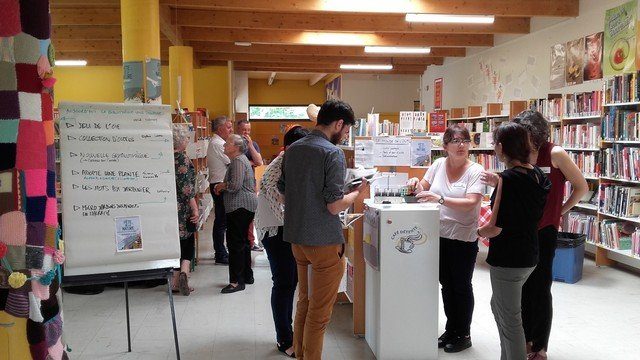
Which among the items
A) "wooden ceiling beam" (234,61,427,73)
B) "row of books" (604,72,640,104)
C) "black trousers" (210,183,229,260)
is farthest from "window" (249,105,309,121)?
"row of books" (604,72,640,104)

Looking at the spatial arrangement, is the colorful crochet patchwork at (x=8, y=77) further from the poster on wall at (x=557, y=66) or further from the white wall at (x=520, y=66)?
the poster on wall at (x=557, y=66)

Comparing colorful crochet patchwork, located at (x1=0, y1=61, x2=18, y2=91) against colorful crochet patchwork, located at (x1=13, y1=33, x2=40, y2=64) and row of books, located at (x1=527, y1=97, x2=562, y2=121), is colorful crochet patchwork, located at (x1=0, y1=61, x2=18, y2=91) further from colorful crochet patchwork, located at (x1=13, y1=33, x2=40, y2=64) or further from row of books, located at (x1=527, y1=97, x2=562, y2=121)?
row of books, located at (x1=527, y1=97, x2=562, y2=121)

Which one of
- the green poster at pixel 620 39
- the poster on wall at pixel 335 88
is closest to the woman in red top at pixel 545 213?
the green poster at pixel 620 39

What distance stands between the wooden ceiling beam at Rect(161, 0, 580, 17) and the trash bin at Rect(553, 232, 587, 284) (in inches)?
144

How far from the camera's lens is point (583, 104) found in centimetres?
629

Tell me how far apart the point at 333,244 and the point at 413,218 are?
2.06ft

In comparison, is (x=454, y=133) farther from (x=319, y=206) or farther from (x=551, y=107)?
(x=551, y=107)

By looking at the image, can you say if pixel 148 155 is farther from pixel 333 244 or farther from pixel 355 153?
pixel 355 153

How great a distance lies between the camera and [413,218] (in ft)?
10.0

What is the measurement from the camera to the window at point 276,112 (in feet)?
63.4

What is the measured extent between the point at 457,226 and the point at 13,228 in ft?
7.87

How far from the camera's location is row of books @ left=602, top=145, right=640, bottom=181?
5422mm

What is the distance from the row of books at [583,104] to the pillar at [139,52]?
5.14 meters

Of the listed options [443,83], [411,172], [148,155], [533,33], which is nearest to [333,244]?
[148,155]
